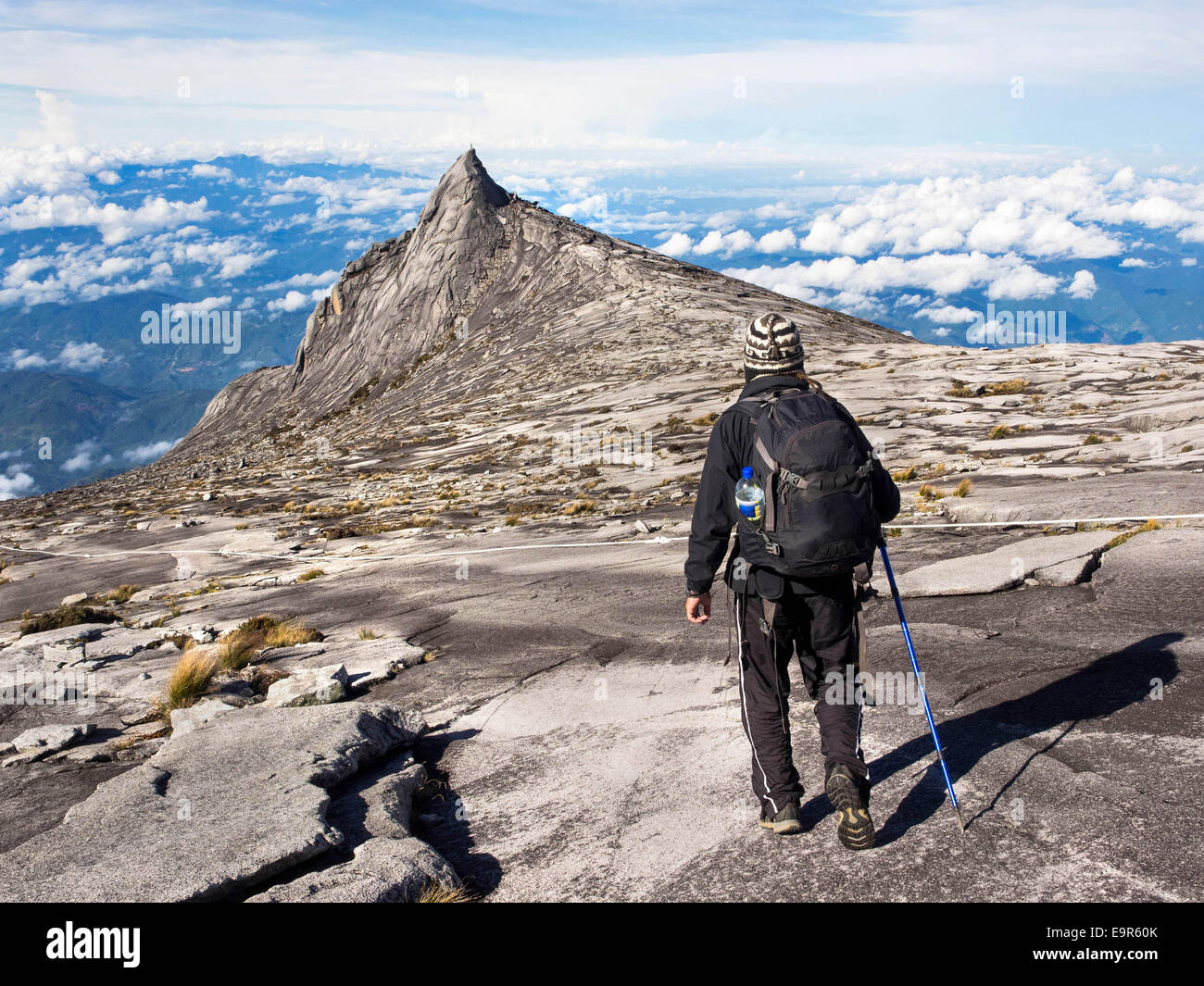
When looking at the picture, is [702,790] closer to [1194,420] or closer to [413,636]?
[413,636]

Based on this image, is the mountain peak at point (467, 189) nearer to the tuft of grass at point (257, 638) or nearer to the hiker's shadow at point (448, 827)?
the tuft of grass at point (257, 638)

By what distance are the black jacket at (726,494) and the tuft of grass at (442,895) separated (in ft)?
7.84

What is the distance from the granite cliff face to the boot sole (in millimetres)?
37934

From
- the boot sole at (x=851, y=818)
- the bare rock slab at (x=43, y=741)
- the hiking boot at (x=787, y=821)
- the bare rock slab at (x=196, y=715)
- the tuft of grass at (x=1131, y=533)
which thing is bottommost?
the bare rock slab at (x=43, y=741)

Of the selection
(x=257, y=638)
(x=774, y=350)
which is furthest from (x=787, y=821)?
(x=257, y=638)

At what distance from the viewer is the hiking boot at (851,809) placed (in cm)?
500

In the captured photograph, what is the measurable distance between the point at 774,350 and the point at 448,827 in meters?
4.32

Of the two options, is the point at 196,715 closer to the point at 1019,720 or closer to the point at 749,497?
the point at 749,497

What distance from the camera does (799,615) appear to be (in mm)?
A: 5398

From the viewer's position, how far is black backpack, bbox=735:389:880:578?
194 inches

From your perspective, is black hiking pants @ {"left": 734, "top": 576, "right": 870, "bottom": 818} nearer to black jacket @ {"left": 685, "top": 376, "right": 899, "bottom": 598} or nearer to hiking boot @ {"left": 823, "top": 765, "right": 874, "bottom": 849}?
hiking boot @ {"left": 823, "top": 765, "right": 874, "bottom": 849}

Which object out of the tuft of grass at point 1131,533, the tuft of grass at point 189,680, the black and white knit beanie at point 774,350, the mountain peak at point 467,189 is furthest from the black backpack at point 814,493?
the mountain peak at point 467,189
